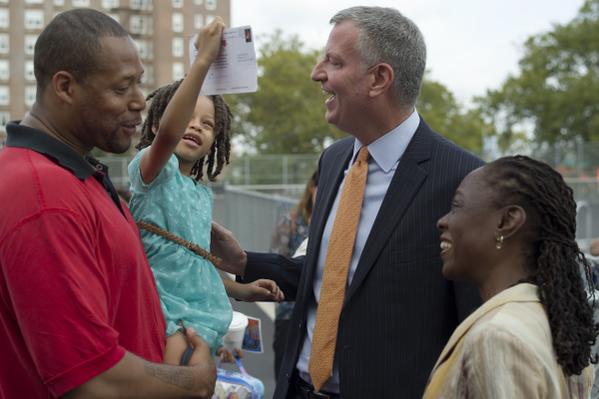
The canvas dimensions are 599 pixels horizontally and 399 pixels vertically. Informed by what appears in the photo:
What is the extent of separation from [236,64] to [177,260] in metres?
0.73

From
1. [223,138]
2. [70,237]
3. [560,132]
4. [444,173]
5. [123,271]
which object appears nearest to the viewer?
[70,237]

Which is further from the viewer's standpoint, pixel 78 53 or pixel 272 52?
pixel 272 52

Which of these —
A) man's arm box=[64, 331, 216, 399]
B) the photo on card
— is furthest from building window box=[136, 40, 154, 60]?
man's arm box=[64, 331, 216, 399]

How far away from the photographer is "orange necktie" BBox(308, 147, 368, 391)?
3090 mm

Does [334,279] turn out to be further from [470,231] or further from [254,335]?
[254,335]

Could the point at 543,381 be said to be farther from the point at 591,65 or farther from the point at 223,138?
the point at 591,65

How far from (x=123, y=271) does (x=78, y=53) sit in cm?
58

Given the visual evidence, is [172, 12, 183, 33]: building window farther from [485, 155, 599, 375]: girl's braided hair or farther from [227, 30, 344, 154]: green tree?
[485, 155, 599, 375]: girl's braided hair

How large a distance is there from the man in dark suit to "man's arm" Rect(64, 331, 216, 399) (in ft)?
2.65

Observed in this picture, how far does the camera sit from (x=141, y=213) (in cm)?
285

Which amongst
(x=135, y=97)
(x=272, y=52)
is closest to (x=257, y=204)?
(x=135, y=97)

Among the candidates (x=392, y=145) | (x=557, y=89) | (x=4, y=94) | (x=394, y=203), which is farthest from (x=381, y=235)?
(x=4, y=94)

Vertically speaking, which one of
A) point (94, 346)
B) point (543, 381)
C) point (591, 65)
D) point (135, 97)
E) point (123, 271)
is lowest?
point (543, 381)

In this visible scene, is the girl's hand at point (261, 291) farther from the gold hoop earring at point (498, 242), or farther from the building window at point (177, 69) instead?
the building window at point (177, 69)
